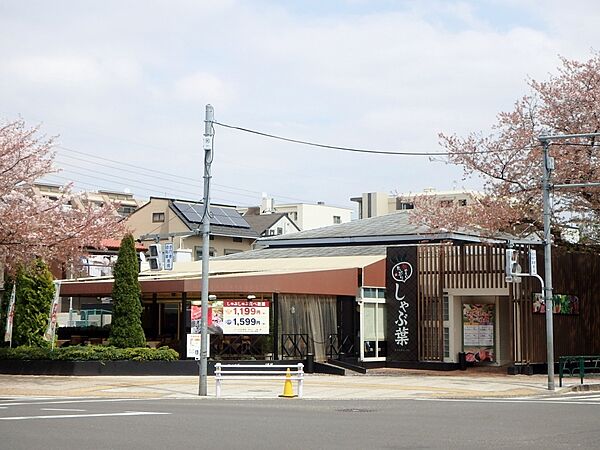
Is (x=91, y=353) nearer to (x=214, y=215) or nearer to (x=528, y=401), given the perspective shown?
(x=528, y=401)

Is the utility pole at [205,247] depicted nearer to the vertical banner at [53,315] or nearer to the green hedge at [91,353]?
the green hedge at [91,353]

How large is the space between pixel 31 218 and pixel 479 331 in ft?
61.5

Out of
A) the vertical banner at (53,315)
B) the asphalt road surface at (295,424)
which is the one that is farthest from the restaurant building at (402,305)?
the asphalt road surface at (295,424)

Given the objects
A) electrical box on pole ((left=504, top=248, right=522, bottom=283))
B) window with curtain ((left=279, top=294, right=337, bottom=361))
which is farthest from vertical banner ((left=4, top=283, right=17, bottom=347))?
electrical box on pole ((left=504, top=248, right=522, bottom=283))

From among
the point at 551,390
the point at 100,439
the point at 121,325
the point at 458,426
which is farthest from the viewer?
the point at 121,325

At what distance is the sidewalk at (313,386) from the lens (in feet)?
92.3

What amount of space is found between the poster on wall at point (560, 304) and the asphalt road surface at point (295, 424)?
12510 mm

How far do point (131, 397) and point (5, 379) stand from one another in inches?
312

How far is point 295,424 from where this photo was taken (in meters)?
18.3

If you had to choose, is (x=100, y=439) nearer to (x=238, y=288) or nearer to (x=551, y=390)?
(x=551, y=390)

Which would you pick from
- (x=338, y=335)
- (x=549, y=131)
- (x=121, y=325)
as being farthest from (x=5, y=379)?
(x=549, y=131)

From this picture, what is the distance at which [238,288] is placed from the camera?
36.6 metres

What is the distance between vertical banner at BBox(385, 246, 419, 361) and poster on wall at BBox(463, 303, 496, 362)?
2071 millimetres

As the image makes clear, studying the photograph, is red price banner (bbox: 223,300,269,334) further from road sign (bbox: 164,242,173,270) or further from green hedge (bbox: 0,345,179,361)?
road sign (bbox: 164,242,173,270)
